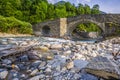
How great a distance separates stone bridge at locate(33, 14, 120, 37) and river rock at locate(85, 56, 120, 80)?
26.3 m

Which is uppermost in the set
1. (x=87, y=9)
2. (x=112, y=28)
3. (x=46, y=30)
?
(x=87, y=9)

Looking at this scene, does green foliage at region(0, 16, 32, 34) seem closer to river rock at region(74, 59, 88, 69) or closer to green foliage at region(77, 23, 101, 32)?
river rock at region(74, 59, 88, 69)

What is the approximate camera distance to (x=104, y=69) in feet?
12.9

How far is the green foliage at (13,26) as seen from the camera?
27.2m

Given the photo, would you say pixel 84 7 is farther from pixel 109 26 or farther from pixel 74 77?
pixel 74 77

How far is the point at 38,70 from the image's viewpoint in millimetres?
4582

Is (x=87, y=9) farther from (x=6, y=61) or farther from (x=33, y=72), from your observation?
(x=33, y=72)

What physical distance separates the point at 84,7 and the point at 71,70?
55572 millimetres

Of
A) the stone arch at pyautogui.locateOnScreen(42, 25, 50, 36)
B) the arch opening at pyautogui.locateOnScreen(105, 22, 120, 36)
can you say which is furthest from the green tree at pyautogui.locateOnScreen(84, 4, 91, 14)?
the arch opening at pyautogui.locateOnScreen(105, 22, 120, 36)

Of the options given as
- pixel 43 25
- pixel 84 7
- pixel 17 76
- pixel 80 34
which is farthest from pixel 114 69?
pixel 84 7

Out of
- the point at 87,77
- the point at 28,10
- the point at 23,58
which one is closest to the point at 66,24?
the point at 28,10

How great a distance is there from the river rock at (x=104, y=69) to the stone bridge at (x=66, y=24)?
1034 inches

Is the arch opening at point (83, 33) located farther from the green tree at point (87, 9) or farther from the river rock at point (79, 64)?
the river rock at point (79, 64)

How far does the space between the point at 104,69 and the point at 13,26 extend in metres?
25.5
